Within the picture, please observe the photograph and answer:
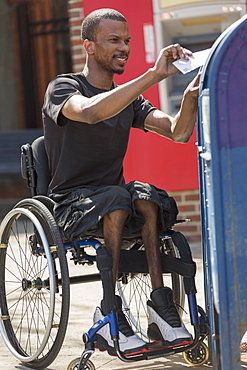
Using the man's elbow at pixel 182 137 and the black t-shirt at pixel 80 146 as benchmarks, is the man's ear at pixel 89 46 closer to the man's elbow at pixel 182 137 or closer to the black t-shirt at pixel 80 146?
the black t-shirt at pixel 80 146

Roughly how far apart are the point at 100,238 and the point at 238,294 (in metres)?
0.90

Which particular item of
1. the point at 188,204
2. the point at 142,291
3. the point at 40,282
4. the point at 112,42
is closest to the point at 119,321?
the point at 40,282

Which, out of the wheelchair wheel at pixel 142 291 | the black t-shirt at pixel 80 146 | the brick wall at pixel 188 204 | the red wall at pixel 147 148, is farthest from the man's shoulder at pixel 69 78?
the brick wall at pixel 188 204

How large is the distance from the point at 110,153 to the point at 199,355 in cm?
107

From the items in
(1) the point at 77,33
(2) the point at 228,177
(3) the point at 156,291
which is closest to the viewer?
(2) the point at 228,177

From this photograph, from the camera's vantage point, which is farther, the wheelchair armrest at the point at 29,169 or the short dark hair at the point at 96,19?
Result: the wheelchair armrest at the point at 29,169

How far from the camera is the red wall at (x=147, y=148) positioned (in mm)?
6855

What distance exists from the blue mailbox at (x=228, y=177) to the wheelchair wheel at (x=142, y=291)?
2.68ft

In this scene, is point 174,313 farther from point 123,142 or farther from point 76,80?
point 76,80

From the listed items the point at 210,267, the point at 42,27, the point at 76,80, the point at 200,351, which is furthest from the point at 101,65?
the point at 42,27

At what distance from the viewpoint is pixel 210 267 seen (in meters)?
3.05

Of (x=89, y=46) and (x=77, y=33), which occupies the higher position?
(x=77, y=33)

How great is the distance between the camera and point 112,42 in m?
3.56

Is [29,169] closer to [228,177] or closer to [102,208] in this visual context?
[102,208]
